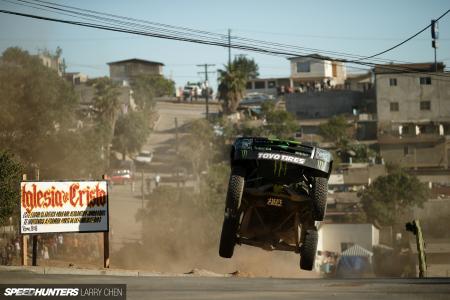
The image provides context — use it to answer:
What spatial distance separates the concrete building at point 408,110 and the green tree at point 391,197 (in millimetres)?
18531

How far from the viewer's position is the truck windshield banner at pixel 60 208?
22.6 m

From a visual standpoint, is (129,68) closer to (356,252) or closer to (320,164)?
(356,252)

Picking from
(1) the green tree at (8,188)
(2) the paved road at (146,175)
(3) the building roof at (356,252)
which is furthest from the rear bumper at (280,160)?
(2) the paved road at (146,175)

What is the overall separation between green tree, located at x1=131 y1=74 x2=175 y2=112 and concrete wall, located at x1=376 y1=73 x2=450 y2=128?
38.0 metres

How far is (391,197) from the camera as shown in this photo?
5759 centimetres

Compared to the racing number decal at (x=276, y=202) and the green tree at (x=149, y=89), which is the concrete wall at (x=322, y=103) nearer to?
the green tree at (x=149, y=89)

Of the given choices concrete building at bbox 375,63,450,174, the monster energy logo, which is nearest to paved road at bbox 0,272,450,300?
the monster energy logo

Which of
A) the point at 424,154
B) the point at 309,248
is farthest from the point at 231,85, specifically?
the point at 309,248

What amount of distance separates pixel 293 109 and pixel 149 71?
55.1 meters

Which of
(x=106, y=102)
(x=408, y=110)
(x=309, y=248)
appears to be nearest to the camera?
(x=309, y=248)

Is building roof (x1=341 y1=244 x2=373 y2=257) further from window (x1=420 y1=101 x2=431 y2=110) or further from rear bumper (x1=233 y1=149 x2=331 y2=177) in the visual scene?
window (x1=420 y1=101 x2=431 y2=110)

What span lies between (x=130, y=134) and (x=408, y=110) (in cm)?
3183

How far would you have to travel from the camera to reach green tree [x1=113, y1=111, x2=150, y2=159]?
9069 centimetres

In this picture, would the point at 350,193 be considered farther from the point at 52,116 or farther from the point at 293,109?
the point at 293,109
